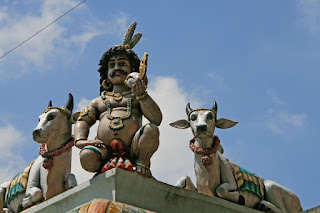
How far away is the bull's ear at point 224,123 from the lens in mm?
8711

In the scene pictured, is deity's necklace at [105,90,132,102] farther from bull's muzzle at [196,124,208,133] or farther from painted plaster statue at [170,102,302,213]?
bull's muzzle at [196,124,208,133]

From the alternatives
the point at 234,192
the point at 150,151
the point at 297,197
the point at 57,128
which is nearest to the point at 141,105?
the point at 150,151

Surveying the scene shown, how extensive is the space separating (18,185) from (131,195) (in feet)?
7.90

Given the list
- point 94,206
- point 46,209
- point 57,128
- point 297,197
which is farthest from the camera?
point 297,197

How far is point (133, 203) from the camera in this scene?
701cm

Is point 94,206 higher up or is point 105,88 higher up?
point 105,88

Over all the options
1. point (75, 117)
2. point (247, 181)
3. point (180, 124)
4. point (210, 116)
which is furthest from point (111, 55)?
point (247, 181)

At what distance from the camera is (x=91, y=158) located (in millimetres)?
7453

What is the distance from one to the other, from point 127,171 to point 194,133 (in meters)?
1.68

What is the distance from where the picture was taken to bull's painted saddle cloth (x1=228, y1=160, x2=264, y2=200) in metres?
8.72

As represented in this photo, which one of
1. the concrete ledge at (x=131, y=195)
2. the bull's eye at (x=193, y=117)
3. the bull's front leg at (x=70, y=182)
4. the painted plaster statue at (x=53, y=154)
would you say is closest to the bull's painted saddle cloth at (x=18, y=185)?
the painted plaster statue at (x=53, y=154)

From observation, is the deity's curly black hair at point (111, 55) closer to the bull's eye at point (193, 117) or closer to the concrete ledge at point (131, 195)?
the bull's eye at point (193, 117)

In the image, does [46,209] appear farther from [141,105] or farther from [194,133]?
[194,133]

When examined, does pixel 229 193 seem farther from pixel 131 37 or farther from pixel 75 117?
pixel 131 37
